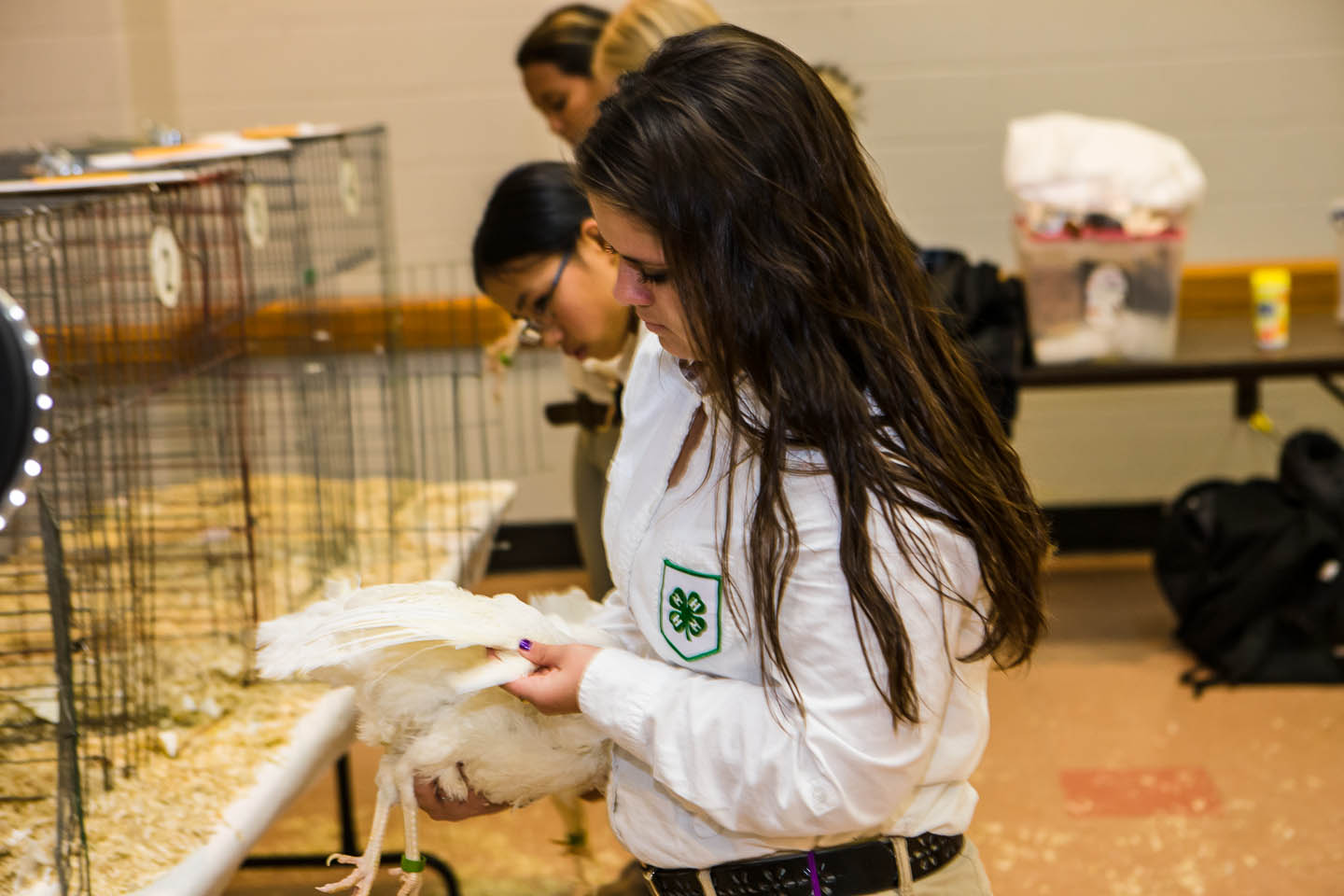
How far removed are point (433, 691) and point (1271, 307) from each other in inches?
109

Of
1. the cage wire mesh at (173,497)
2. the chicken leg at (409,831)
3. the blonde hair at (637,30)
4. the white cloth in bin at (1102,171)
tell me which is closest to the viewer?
the chicken leg at (409,831)

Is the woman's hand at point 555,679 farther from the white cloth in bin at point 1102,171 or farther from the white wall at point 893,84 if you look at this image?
the white wall at point 893,84

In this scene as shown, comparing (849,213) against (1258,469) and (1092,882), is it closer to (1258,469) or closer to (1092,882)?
(1092,882)

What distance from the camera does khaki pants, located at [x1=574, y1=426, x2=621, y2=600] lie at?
2.57 meters

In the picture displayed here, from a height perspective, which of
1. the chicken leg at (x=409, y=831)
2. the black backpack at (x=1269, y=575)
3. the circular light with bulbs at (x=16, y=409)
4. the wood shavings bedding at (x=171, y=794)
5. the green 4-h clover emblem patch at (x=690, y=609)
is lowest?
the black backpack at (x=1269, y=575)

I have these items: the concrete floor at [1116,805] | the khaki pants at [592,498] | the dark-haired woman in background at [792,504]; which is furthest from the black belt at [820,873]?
the concrete floor at [1116,805]

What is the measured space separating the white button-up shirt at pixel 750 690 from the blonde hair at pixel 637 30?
131 cm

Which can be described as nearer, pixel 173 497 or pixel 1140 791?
pixel 173 497

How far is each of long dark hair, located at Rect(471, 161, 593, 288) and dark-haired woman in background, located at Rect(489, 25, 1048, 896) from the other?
818 millimetres

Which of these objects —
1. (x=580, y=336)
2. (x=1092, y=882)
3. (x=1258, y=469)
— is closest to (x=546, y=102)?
(x=580, y=336)

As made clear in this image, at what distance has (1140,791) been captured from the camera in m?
2.92

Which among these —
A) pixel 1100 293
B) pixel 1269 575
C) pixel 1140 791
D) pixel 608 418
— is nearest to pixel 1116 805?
pixel 1140 791

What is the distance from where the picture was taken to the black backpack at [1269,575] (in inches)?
133

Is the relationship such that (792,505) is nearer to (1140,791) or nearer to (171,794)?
(171,794)
